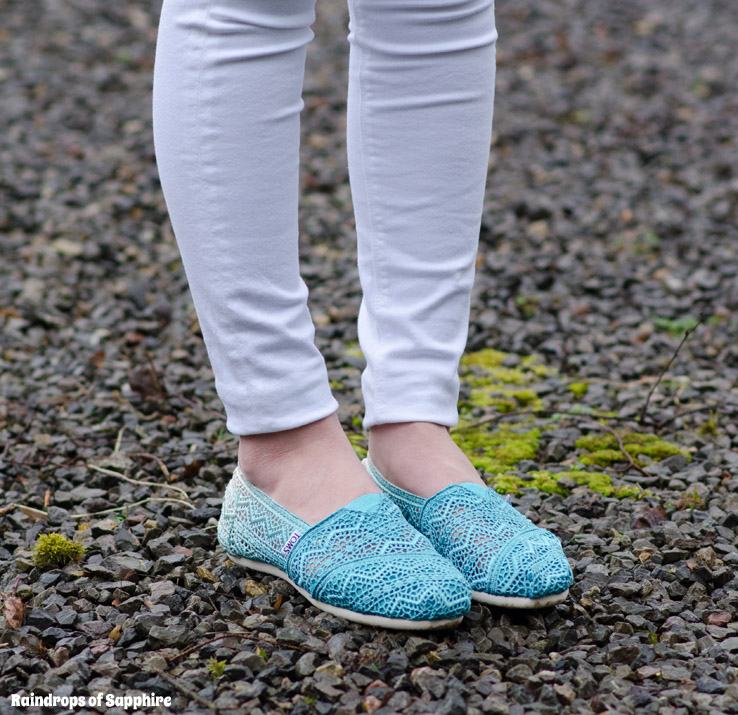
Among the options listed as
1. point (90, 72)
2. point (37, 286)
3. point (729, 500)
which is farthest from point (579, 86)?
point (729, 500)

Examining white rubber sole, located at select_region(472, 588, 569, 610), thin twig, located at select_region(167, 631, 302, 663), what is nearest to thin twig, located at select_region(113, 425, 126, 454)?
thin twig, located at select_region(167, 631, 302, 663)

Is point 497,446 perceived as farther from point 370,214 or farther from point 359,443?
point 370,214

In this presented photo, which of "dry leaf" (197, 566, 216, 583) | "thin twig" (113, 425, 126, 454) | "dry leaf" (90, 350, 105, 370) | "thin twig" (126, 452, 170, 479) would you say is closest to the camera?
"dry leaf" (197, 566, 216, 583)

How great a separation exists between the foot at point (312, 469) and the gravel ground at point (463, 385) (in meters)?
0.15

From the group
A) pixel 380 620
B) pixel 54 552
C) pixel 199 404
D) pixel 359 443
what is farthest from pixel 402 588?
pixel 199 404

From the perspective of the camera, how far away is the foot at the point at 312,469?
1.38 m

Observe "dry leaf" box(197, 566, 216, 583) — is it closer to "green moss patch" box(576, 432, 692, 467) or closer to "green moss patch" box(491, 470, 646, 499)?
"green moss patch" box(491, 470, 646, 499)

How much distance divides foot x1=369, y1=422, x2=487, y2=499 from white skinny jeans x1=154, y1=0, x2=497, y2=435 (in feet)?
0.09

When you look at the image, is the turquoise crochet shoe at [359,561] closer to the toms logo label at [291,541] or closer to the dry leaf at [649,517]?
the toms logo label at [291,541]

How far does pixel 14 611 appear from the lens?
138 cm

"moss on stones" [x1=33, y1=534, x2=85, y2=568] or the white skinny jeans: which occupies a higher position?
the white skinny jeans

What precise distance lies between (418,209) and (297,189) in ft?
0.69

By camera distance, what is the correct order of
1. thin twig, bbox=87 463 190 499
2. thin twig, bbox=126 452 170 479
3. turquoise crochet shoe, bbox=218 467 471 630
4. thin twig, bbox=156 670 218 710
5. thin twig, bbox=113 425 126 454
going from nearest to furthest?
thin twig, bbox=156 670 218 710 → turquoise crochet shoe, bbox=218 467 471 630 → thin twig, bbox=87 463 190 499 → thin twig, bbox=126 452 170 479 → thin twig, bbox=113 425 126 454

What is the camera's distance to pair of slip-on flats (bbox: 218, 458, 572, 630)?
4.19 feet
